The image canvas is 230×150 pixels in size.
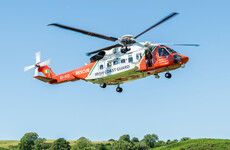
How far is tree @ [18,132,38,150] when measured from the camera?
167 meters

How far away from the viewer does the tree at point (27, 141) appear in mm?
166875

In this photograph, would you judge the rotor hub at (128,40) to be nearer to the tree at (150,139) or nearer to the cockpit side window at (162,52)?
the cockpit side window at (162,52)

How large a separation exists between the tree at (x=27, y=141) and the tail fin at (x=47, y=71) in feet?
425

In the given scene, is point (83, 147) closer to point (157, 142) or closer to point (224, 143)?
point (157, 142)

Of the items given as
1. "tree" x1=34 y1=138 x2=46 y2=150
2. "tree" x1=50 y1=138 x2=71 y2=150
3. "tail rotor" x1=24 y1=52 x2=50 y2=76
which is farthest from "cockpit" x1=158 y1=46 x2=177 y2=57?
"tree" x1=34 y1=138 x2=46 y2=150

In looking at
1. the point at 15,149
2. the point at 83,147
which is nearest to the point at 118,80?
the point at 83,147

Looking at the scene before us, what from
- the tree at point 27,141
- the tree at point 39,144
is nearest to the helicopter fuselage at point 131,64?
the tree at point 39,144

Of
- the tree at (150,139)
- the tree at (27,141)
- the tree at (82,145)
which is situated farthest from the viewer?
the tree at (150,139)

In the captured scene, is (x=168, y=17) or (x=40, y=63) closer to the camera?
(x=168, y=17)

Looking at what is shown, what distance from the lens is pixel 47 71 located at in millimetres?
45688

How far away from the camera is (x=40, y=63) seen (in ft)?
149

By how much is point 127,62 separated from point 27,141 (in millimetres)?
145214

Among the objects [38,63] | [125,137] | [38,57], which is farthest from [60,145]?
[38,63]

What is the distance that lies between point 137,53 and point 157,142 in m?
165
